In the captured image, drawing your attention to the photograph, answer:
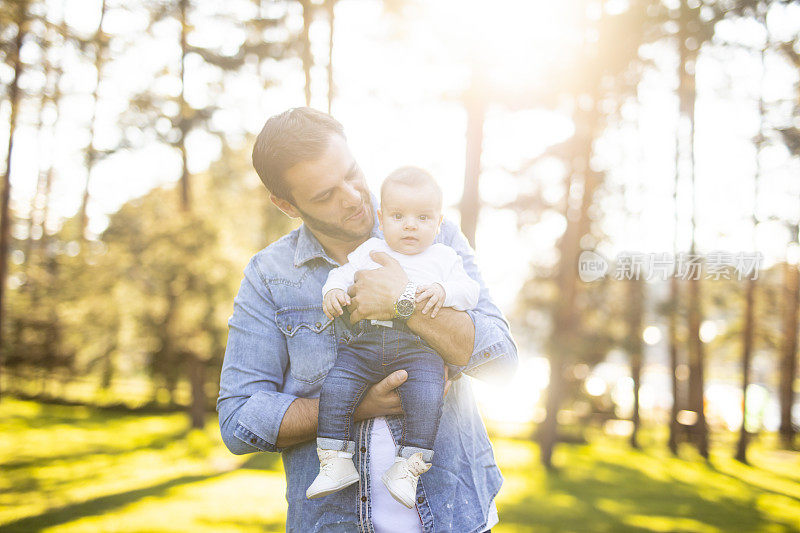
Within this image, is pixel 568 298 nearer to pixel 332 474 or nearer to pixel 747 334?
pixel 747 334

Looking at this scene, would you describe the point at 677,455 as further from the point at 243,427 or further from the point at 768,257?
the point at 243,427

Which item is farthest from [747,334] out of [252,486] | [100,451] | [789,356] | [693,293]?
[100,451]

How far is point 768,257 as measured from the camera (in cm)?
1525

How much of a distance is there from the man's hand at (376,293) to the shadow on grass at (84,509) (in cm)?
1018

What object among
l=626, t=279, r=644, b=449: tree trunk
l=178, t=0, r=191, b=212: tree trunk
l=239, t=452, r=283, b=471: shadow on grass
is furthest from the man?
l=626, t=279, r=644, b=449: tree trunk

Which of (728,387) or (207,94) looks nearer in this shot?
(207,94)

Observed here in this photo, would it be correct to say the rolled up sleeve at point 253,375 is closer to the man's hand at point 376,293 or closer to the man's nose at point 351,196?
the man's hand at point 376,293

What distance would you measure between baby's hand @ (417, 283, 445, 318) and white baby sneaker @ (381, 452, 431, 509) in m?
0.50

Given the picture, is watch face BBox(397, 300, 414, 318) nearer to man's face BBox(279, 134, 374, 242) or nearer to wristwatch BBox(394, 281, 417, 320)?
wristwatch BBox(394, 281, 417, 320)

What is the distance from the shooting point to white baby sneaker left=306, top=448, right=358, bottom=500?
2.05 m

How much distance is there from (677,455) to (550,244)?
28.5 ft

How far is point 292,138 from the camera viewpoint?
87.4 inches

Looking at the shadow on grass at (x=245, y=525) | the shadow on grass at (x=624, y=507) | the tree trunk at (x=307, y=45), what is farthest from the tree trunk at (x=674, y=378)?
the shadow on grass at (x=245, y=525)

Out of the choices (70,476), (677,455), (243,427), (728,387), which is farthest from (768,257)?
(728,387)
